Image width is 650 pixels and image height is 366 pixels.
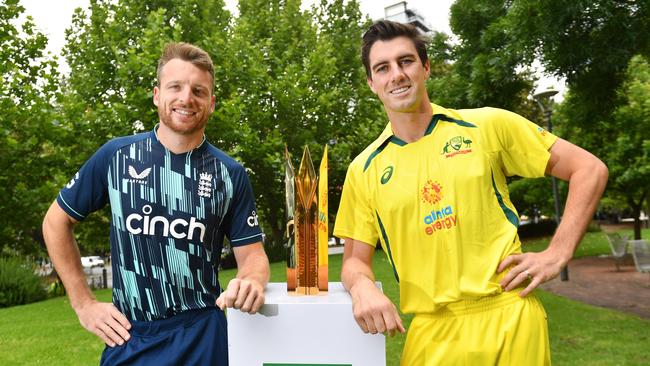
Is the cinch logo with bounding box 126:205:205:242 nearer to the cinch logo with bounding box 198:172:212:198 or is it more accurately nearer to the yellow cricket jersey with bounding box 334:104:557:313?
the cinch logo with bounding box 198:172:212:198

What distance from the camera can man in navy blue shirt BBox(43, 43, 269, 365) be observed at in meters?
2.27

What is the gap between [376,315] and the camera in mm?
1767

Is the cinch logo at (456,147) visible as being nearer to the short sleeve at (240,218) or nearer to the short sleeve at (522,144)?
the short sleeve at (522,144)

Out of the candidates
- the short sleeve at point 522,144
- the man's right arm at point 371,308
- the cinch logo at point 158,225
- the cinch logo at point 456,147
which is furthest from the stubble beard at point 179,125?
the short sleeve at point 522,144

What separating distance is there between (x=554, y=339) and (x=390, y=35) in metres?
6.95

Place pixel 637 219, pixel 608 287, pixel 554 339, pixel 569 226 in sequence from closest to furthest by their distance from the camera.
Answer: pixel 569 226, pixel 554 339, pixel 608 287, pixel 637 219

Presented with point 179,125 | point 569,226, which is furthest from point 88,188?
point 569,226

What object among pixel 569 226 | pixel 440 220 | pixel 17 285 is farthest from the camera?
pixel 17 285

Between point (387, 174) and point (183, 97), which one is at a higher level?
point (183, 97)

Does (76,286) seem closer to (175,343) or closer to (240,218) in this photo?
(175,343)

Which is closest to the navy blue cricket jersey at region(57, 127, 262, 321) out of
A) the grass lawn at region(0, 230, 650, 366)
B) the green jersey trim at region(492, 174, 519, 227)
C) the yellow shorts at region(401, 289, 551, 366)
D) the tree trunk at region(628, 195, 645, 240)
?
the yellow shorts at region(401, 289, 551, 366)

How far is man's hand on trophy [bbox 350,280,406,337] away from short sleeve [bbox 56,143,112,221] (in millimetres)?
1340

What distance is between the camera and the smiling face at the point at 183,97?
236 cm

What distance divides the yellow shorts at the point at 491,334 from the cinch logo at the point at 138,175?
140cm
